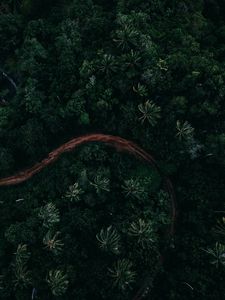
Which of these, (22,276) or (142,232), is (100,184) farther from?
(22,276)

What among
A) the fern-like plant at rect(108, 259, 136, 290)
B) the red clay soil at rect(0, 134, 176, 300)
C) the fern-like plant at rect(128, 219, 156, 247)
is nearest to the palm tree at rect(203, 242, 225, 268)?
the fern-like plant at rect(128, 219, 156, 247)

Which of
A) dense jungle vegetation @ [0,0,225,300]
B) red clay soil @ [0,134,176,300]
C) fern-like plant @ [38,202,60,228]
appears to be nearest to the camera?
dense jungle vegetation @ [0,0,225,300]

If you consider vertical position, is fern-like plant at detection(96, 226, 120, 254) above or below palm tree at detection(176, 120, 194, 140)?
below

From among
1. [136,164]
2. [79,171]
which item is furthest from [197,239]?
[79,171]

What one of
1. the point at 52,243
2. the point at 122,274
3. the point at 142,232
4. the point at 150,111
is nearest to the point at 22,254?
the point at 52,243

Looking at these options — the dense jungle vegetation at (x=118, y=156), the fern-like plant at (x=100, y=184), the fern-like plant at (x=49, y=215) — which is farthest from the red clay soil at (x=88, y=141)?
the fern-like plant at (x=49, y=215)

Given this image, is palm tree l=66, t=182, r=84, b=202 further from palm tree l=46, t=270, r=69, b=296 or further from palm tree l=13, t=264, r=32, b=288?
palm tree l=13, t=264, r=32, b=288

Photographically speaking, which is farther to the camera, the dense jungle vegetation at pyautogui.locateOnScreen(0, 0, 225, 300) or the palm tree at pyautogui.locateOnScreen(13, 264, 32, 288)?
the dense jungle vegetation at pyautogui.locateOnScreen(0, 0, 225, 300)
